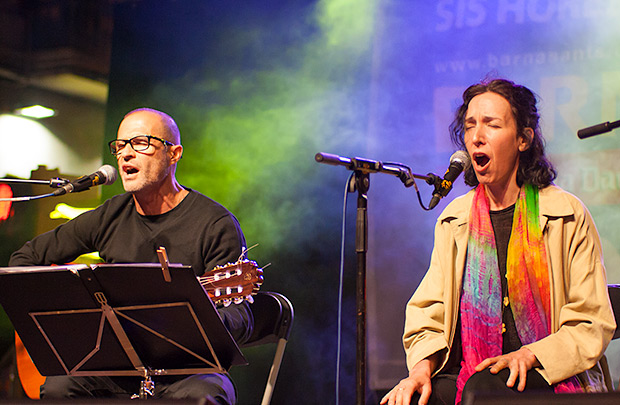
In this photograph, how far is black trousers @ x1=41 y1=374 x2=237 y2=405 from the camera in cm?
244

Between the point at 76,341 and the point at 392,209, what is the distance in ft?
8.31

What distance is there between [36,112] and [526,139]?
4.00 meters

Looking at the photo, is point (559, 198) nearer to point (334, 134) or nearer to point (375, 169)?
point (375, 169)

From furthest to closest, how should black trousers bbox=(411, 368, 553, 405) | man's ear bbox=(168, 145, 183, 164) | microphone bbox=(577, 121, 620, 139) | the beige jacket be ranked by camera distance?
man's ear bbox=(168, 145, 183, 164) → microphone bbox=(577, 121, 620, 139) → the beige jacket → black trousers bbox=(411, 368, 553, 405)

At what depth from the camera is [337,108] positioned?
4.64 m

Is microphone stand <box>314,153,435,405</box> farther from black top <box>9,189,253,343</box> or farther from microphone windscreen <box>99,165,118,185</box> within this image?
microphone windscreen <box>99,165,118,185</box>

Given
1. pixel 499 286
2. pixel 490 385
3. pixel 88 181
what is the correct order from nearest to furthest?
pixel 490 385
pixel 499 286
pixel 88 181

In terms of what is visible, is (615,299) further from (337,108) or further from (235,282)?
(337,108)

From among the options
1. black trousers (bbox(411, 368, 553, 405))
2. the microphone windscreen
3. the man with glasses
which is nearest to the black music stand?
the man with glasses

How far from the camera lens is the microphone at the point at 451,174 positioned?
2.57 metres

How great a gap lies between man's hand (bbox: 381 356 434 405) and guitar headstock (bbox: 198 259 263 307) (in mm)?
670

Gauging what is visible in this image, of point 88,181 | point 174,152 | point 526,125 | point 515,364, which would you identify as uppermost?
point 526,125

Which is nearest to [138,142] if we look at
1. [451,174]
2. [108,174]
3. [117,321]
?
[108,174]

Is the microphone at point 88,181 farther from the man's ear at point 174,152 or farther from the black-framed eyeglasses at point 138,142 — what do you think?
the man's ear at point 174,152
